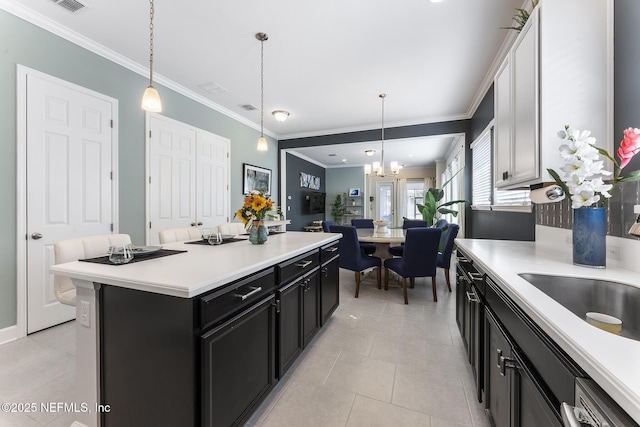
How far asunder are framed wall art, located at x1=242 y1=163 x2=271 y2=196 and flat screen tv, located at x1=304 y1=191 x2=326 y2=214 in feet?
7.52

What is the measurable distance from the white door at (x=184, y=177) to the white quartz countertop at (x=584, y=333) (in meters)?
3.71

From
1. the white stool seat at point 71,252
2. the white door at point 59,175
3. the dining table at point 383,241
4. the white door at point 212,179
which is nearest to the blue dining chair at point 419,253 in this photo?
the dining table at point 383,241

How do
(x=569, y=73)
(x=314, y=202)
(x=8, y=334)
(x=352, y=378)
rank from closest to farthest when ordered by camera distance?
(x=569, y=73)
(x=352, y=378)
(x=8, y=334)
(x=314, y=202)

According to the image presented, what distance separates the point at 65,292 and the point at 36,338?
942 mm

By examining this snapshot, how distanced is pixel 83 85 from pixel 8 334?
2439mm

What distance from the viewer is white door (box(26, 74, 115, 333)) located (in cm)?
236

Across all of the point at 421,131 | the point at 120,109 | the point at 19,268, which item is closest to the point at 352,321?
the point at 19,268

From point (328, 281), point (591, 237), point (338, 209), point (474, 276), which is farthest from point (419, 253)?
point (338, 209)

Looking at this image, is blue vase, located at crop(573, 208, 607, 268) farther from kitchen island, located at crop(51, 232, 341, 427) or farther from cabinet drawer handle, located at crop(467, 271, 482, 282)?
kitchen island, located at crop(51, 232, 341, 427)

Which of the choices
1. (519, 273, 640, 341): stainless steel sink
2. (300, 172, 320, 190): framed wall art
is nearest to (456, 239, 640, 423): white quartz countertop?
(519, 273, 640, 341): stainless steel sink

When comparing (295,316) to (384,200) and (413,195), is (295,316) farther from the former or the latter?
(413,195)

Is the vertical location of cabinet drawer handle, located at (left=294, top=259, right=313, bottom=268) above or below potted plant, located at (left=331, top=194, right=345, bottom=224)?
below

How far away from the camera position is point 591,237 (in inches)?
50.3

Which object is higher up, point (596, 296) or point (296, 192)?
point (296, 192)
